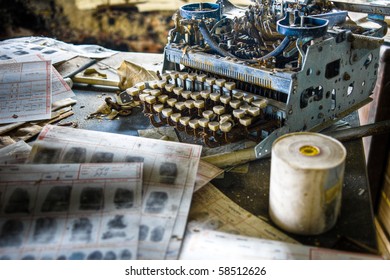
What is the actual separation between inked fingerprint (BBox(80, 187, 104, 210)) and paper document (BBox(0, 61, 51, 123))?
0.91 meters

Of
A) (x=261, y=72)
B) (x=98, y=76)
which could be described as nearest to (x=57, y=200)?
(x=261, y=72)

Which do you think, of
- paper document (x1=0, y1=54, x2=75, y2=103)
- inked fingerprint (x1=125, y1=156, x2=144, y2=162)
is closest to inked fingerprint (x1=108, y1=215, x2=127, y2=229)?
inked fingerprint (x1=125, y1=156, x2=144, y2=162)

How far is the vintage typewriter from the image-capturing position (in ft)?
6.22

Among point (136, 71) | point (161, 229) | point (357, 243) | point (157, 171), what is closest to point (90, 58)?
point (136, 71)

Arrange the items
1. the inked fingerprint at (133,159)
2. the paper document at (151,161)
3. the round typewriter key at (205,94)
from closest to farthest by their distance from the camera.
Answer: the paper document at (151,161) → the inked fingerprint at (133,159) → the round typewriter key at (205,94)

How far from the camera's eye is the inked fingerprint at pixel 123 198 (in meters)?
1.60

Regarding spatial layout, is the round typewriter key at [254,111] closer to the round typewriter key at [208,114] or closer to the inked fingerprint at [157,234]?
the round typewriter key at [208,114]

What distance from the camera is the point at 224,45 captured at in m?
2.24

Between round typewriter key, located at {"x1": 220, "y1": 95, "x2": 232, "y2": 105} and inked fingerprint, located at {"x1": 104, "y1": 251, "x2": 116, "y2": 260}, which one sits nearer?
inked fingerprint, located at {"x1": 104, "y1": 251, "x2": 116, "y2": 260}

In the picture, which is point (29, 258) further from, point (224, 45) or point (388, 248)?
point (388, 248)

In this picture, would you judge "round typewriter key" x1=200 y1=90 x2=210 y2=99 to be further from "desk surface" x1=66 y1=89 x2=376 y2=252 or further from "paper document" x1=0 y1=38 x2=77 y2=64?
"paper document" x1=0 y1=38 x2=77 y2=64

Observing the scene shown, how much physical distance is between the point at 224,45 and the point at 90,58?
4.20ft

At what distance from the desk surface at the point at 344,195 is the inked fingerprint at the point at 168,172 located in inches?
7.7

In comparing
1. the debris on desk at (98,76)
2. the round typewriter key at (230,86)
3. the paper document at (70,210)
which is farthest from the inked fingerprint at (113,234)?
the debris on desk at (98,76)
